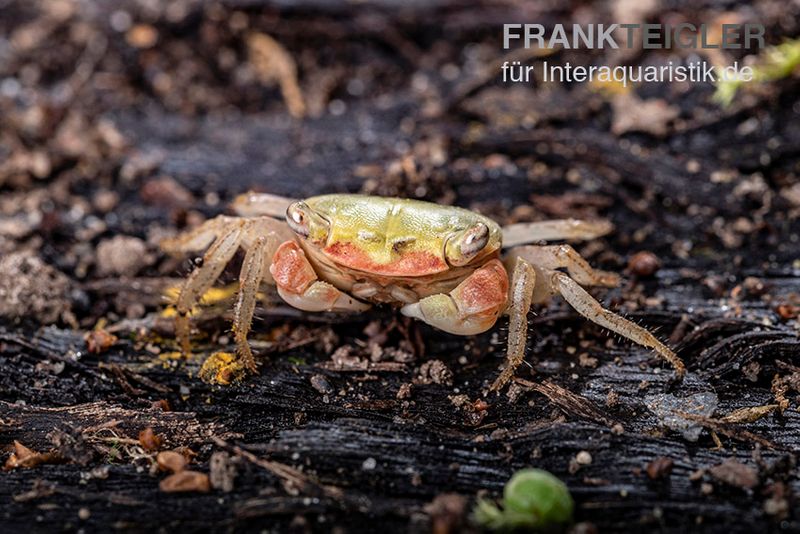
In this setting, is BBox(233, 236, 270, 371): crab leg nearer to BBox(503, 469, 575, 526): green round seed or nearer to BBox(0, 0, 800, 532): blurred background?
BBox(0, 0, 800, 532): blurred background

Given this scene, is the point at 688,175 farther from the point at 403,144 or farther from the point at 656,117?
the point at 403,144

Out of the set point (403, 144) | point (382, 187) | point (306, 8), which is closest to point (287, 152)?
point (403, 144)

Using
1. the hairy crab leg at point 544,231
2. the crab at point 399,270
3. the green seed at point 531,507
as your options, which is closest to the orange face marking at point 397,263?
the crab at point 399,270

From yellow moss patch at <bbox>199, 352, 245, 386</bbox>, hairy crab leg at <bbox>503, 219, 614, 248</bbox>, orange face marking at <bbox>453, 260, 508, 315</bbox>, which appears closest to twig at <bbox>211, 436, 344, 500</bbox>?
yellow moss patch at <bbox>199, 352, 245, 386</bbox>

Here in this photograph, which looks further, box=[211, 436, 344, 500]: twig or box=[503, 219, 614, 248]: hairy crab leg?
box=[503, 219, 614, 248]: hairy crab leg

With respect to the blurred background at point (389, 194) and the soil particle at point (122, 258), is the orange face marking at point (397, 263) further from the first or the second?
the soil particle at point (122, 258)

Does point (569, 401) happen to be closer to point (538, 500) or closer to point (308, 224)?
point (538, 500)
